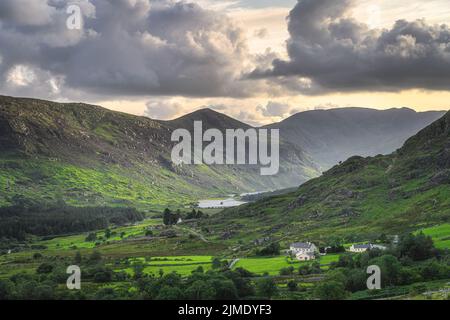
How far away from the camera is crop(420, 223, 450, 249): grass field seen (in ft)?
449

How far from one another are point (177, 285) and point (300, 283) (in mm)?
27156

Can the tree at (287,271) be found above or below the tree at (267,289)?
above

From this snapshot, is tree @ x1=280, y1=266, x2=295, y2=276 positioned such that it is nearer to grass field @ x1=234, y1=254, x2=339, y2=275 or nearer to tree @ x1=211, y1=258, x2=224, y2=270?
grass field @ x1=234, y1=254, x2=339, y2=275

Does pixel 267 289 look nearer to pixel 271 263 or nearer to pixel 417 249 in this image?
pixel 271 263

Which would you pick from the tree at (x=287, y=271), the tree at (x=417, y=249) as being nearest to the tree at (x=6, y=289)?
the tree at (x=287, y=271)

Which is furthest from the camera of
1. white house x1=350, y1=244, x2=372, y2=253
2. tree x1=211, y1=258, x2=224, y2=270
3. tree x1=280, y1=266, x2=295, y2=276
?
white house x1=350, y1=244, x2=372, y2=253

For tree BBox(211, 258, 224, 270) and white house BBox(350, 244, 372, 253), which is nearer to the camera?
tree BBox(211, 258, 224, 270)

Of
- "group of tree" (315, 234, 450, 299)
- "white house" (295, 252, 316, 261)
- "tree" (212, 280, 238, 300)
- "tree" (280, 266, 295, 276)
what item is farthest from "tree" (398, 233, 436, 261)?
"tree" (212, 280, 238, 300)

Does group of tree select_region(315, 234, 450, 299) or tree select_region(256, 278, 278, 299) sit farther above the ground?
group of tree select_region(315, 234, 450, 299)

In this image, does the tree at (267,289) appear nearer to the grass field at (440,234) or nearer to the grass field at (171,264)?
the grass field at (171,264)

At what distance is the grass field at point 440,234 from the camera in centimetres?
13675

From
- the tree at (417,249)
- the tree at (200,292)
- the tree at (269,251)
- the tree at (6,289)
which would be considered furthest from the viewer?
the tree at (269,251)

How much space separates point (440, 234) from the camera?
5906 inches
